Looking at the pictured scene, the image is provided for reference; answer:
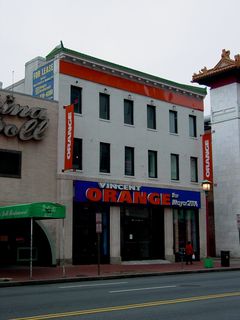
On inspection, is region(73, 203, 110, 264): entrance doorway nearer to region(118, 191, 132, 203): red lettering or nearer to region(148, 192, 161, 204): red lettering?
region(118, 191, 132, 203): red lettering

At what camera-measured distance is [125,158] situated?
34594mm

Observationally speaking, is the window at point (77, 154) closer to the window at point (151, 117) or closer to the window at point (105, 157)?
the window at point (105, 157)

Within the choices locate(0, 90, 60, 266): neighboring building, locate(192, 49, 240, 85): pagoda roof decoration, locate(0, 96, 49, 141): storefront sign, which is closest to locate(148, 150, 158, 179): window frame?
locate(0, 90, 60, 266): neighboring building

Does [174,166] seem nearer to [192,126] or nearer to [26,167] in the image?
[192,126]

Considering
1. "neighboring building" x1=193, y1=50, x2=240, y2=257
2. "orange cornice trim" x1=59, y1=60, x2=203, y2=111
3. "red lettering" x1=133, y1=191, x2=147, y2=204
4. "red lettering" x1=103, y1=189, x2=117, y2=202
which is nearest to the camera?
"orange cornice trim" x1=59, y1=60, x2=203, y2=111

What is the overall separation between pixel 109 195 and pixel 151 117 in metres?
7.21

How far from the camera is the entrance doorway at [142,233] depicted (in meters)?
34.0

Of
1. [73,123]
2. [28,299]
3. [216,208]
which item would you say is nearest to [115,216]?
[73,123]

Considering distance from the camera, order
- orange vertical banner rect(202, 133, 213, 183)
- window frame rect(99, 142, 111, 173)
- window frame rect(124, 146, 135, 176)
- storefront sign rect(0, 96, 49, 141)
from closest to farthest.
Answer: storefront sign rect(0, 96, 49, 141), window frame rect(99, 142, 111, 173), window frame rect(124, 146, 135, 176), orange vertical banner rect(202, 133, 213, 183)

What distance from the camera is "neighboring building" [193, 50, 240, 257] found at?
1719 inches

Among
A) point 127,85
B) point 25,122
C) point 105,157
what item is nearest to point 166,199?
point 105,157

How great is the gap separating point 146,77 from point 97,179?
28.1ft

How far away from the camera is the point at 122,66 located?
34.7 m

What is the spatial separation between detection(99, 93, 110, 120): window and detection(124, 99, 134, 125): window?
1.61m
